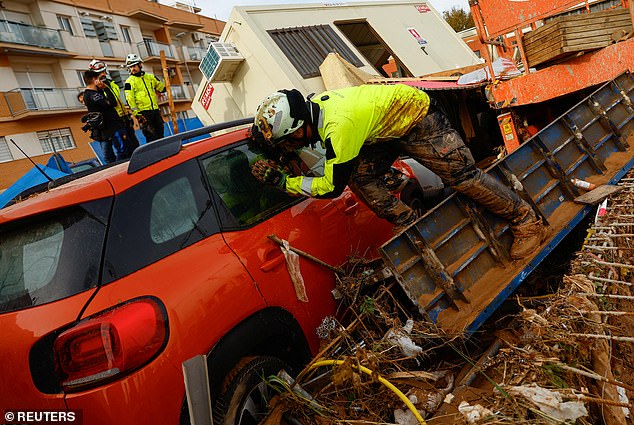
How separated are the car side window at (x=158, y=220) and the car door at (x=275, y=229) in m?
0.10

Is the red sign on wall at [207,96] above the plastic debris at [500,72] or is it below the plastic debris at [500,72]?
above

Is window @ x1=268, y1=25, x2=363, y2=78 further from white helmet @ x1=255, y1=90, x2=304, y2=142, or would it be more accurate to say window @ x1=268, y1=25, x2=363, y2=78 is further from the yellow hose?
the yellow hose

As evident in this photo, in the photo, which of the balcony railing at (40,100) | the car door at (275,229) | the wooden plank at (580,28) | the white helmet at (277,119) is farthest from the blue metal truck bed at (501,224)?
the balcony railing at (40,100)

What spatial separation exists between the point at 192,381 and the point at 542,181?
3.51 m

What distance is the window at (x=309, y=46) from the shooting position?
729cm

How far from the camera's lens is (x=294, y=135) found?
8.66 feet

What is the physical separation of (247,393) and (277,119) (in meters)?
1.56

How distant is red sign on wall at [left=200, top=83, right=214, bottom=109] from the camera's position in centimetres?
830

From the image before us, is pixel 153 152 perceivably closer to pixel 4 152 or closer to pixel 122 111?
pixel 122 111

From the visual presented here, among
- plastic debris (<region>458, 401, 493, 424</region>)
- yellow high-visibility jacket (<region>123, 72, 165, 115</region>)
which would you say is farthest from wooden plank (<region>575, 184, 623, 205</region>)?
yellow high-visibility jacket (<region>123, 72, 165, 115</region>)

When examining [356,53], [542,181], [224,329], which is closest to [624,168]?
[542,181]

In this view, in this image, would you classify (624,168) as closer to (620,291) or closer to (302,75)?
(620,291)

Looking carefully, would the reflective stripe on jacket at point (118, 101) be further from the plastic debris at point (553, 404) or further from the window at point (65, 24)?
the window at point (65, 24)

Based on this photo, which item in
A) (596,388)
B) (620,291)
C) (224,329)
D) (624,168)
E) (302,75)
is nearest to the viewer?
(596,388)
